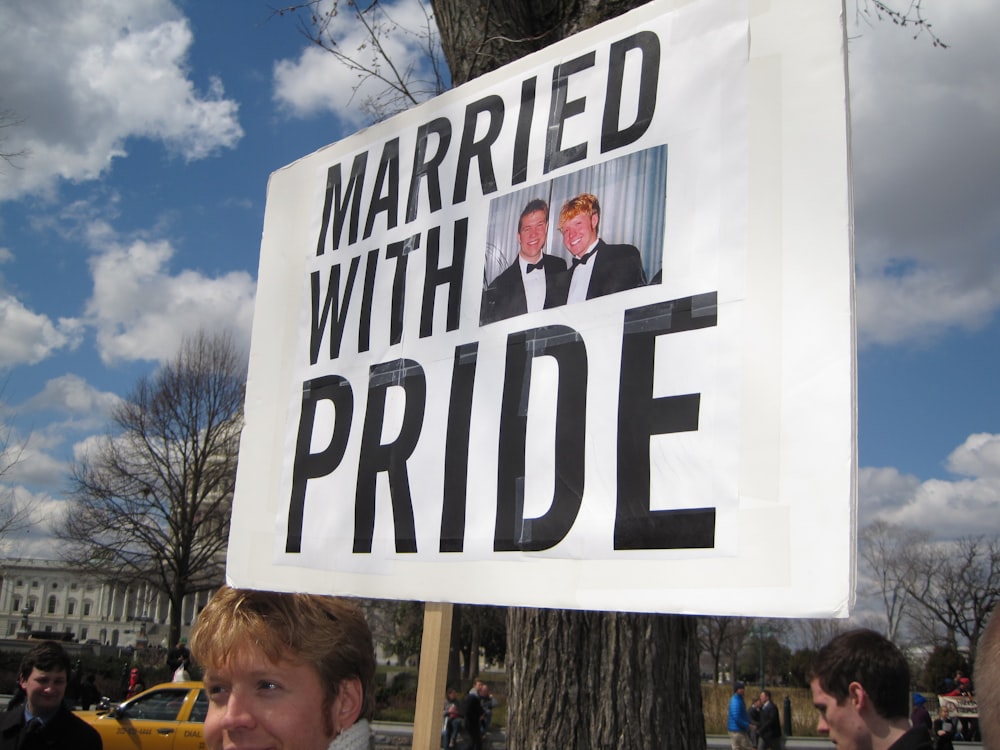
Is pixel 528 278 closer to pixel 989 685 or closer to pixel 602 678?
pixel 989 685

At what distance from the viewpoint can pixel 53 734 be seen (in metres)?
4.04

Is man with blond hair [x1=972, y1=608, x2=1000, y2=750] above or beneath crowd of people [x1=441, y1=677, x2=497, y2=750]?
above

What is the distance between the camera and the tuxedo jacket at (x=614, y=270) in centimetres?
162

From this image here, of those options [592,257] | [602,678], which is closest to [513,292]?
[592,257]

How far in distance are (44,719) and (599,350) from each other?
3613 mm

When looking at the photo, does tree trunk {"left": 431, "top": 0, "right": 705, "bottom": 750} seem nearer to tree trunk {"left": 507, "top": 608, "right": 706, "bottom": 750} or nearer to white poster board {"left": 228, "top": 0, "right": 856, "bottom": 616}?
tree trunk {"left": 507, "top": 608, "right": 706, "bottom": 750}

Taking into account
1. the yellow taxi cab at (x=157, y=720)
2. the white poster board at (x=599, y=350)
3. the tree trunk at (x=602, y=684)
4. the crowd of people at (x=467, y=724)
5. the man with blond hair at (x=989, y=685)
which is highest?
the white poster board at (x=599, y=350)

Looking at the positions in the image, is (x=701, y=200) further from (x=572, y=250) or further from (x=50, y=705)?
(x=50, y=705)

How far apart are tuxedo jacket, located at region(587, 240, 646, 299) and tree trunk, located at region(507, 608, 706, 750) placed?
1356mm

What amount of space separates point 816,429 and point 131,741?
11160 millimetres

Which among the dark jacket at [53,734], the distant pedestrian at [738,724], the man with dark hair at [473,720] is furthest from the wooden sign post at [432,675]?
the distant pedestrian at [738,724]

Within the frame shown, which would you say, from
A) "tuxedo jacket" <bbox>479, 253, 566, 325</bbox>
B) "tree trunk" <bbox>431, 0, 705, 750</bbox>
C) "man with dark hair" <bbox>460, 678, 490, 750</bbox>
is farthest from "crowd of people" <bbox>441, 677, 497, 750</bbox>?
"tuxedo jacket" <bbox>479, 253, 566, 325</bbox>

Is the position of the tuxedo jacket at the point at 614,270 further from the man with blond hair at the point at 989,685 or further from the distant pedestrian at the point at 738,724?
the distant pedestrian at the point at 738,724

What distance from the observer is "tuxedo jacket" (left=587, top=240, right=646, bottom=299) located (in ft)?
5.32
